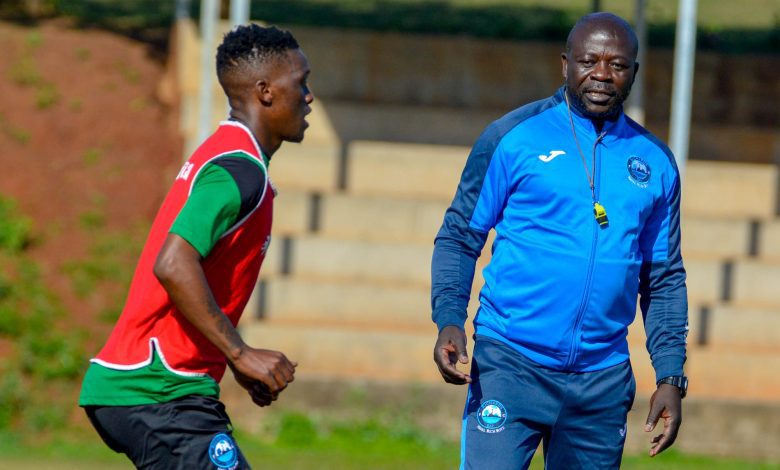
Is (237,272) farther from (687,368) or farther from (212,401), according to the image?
(687,368)

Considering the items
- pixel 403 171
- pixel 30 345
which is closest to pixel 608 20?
pixel 30 345

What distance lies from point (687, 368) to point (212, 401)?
7468 millimetres

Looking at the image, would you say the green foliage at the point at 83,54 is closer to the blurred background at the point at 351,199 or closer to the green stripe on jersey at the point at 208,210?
the blurred background at the point at 351,199

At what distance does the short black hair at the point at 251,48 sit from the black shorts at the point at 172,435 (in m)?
1.06

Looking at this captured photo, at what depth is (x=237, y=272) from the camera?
13.1ft

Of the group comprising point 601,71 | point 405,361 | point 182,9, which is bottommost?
point 405,361

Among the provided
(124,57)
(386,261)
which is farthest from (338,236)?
(124,57)

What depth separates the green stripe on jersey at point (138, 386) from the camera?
12.9 feet

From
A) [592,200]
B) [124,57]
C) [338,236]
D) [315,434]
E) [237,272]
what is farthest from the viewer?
[124,57]

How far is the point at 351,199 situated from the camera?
491 inches

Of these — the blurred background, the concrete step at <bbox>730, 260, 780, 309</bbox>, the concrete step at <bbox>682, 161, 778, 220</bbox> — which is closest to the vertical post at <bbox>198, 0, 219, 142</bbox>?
the blurred background

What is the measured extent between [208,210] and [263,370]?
1.61 feet

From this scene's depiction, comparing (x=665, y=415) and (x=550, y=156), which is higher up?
(x=550, y=156)

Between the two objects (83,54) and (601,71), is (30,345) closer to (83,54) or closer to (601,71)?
(83,54)
